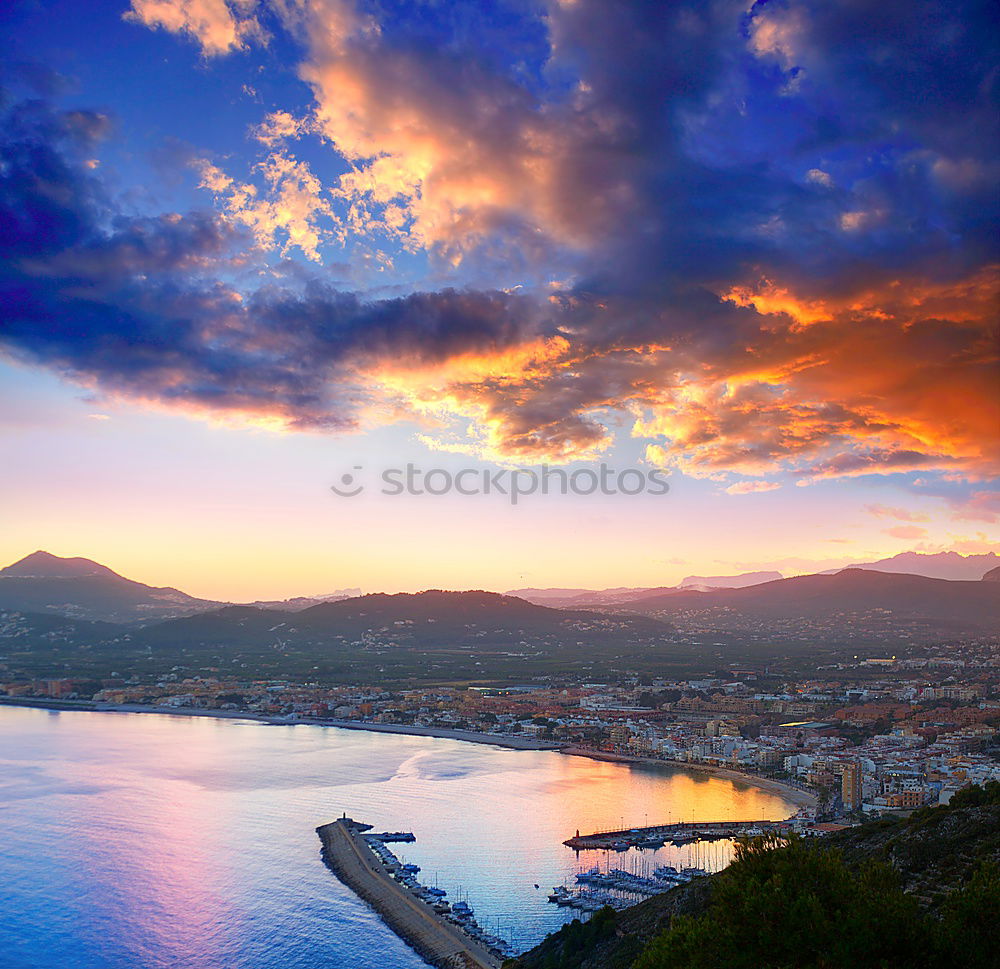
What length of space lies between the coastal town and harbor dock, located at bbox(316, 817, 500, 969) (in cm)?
1344

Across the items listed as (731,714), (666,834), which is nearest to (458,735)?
(731,714)

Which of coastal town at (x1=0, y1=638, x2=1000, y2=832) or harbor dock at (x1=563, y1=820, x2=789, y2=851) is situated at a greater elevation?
coastal town at (x1=0, y1=638, x2=1000, y2=832)

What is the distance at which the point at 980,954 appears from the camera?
564cm

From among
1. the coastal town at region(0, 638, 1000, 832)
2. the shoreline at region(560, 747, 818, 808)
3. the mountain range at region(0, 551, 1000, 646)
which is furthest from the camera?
the mountain range at region(0, 551, 1000, 646)

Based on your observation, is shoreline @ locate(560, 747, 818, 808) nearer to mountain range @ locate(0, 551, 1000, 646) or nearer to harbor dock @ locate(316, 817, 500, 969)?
harbor dock @ locate(316, 817, 500, 969)

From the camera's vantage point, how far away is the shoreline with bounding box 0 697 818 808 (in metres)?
39.1

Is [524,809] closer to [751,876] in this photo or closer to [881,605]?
[751,876]

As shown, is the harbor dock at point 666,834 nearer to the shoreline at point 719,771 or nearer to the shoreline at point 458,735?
the shoreline at point 719,771

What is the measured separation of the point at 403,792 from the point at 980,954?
33110mm

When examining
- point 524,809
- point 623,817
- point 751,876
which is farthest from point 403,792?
point 751,876

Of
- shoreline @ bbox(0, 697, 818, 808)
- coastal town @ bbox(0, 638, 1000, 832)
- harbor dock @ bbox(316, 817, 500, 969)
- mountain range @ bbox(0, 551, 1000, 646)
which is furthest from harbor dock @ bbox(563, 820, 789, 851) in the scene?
mountain range @ bbox(0, 551, 1000, 646)

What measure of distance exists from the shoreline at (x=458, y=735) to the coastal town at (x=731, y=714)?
24cm

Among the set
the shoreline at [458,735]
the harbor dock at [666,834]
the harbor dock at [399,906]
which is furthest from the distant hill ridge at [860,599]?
the harbor dock at [399,906]

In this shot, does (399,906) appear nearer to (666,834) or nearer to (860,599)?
(666,834)
